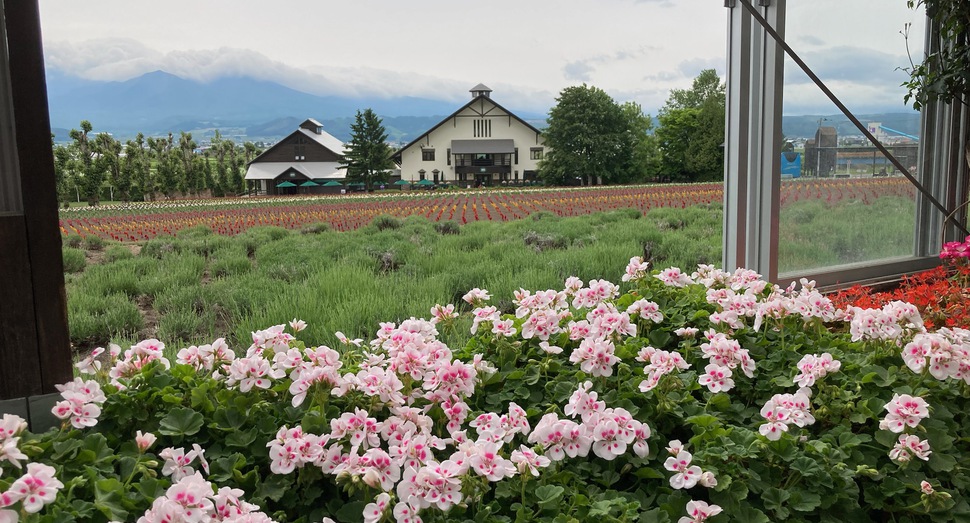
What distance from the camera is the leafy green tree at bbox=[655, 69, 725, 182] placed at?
3555mm

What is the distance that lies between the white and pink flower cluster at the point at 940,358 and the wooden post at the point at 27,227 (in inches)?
58.4

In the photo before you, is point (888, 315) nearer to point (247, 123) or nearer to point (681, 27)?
point (247, 123)

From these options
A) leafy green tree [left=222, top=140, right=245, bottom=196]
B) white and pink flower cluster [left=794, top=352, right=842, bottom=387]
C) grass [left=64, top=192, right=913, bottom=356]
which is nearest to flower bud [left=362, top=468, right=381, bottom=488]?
white and pink flower cluster [left=794, top=352, right=842, bottom=387]

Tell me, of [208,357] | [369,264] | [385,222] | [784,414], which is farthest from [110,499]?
[385,222]

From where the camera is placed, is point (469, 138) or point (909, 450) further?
point (469, 138)

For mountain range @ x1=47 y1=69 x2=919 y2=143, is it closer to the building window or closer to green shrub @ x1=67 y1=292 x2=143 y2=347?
the building window

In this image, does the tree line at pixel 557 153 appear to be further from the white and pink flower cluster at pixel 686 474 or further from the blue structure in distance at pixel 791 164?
the white and pink flower cluster at pixel 686 474

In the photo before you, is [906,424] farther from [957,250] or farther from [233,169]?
[233,169]

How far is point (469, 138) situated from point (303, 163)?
0.70 m

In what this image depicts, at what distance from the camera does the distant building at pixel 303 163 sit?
2469mm

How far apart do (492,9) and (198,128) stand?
5.14 feet

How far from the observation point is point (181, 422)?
891 mm

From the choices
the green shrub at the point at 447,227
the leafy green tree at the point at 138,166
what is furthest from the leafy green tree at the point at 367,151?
the leafy green tree at the point at 138,166

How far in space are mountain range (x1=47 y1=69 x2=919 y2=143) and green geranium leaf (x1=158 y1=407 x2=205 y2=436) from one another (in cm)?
143
